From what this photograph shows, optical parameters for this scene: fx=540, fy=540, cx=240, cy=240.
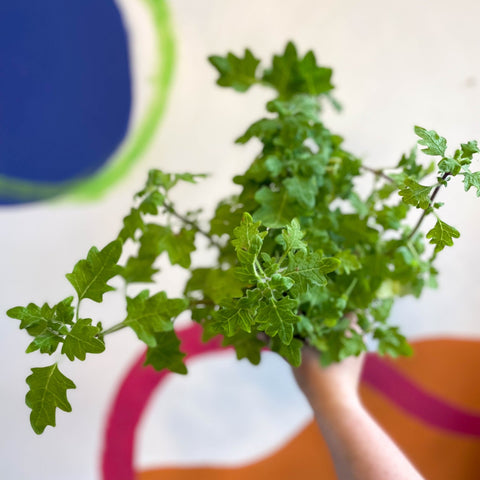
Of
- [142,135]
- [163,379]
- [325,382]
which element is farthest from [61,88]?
[325,382]

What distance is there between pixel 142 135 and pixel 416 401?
74 cm

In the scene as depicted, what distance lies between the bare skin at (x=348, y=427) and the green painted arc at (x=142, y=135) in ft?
1.87

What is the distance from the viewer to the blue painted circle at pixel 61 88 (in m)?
1.08

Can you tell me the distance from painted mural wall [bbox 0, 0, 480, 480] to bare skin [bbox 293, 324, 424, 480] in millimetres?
317

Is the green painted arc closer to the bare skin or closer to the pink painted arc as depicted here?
the pink painted arc

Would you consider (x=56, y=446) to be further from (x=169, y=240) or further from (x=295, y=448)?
(x=169, y=240)

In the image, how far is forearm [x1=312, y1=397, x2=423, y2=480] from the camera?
1.97ft

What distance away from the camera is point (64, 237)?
108cm

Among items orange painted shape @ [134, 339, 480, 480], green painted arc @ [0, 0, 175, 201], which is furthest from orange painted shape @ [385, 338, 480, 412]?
green painted arc @ [0, 0, 175, 201]

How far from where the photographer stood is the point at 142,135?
110 centimetres

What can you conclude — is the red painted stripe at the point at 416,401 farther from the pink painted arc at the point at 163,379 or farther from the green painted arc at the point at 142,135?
the green painted arc at the point at 142,135

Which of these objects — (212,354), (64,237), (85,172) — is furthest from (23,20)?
(212,354)

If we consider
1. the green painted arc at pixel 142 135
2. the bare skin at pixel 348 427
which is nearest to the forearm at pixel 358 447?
the bare skin at pixel 348 427

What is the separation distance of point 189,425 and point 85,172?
54cm
